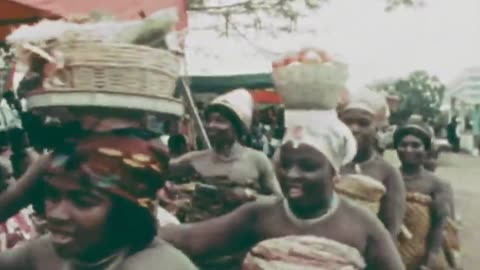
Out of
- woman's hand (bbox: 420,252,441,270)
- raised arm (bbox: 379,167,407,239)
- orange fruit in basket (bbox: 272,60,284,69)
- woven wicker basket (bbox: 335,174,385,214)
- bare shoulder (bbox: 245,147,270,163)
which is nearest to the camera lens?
orange fruit in basket (bbox: 272,60,284,69)

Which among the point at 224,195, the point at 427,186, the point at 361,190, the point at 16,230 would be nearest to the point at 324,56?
the point at 361,190

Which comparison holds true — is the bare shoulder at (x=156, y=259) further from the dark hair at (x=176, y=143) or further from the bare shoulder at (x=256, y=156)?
the dark hair at (x=176, y=143)

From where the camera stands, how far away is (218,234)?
4582 mm

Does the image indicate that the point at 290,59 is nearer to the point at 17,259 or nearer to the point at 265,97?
the point at 17,259

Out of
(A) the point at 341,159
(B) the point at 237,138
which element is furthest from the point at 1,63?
(A) the point at 341,159

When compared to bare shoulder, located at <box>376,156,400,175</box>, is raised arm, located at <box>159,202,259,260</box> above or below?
above

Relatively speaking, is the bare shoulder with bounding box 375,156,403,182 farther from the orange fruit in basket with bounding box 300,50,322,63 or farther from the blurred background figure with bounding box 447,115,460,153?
the blurred background figure with bounding box 447,115,460,153

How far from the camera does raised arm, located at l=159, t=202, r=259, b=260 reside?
4434 millimetres

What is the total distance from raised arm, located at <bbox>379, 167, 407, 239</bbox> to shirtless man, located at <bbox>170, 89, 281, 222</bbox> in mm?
699

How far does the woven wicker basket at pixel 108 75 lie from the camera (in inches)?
147

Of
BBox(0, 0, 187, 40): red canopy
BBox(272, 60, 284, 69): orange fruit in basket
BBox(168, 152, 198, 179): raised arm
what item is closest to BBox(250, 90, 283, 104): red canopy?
BBox(168, 152, 198, 179): raised arm

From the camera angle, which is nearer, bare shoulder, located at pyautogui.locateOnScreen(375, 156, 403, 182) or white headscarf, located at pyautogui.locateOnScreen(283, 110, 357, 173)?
white headscarf, located at pyautogui.locateOnScreen(283, 110, 357, 173)

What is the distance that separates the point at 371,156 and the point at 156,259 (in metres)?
3.85

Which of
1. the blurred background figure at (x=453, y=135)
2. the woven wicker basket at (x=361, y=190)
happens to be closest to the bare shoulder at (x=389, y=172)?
the woven wicker basket at (x=361, y=190)
